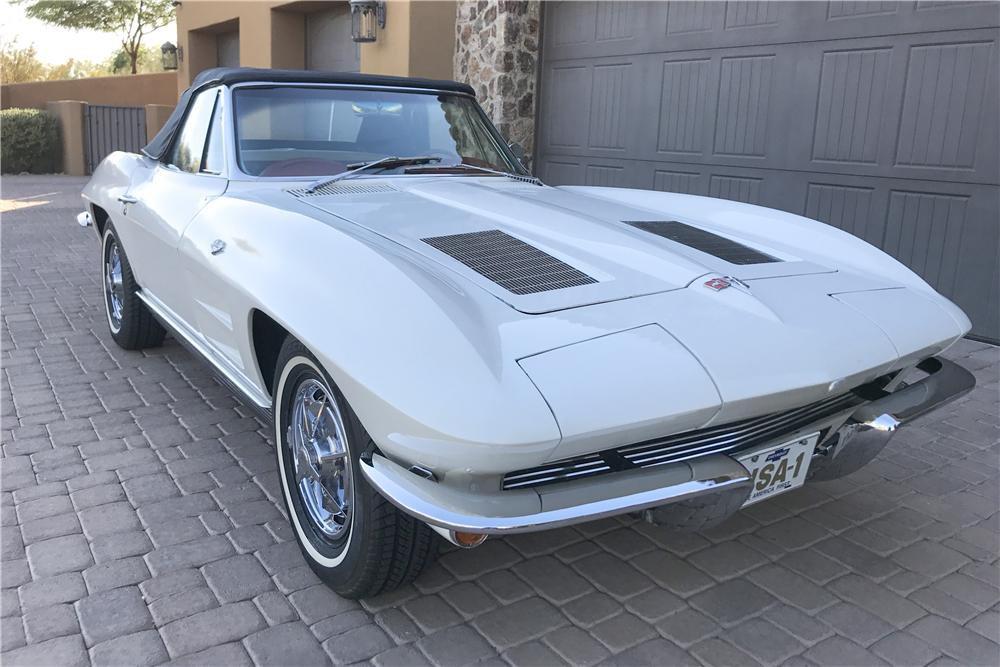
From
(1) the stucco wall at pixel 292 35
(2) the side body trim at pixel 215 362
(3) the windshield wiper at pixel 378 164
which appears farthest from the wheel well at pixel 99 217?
(1) the stucco wall at pixel 292 35

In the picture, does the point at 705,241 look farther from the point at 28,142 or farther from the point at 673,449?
the point at 28,142

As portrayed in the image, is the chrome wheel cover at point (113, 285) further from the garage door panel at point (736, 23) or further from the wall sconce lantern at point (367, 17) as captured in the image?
the wall sconce lantern at point (367, 17)

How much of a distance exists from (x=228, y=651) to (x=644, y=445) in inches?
49.3

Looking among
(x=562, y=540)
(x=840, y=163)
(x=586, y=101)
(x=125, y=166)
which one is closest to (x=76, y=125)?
(x=586, y=101)

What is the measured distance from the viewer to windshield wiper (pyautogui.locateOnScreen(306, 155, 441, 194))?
11.0 ft

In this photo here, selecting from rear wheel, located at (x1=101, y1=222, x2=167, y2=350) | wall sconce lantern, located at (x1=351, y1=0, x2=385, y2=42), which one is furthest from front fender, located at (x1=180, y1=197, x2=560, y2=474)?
wall sconce lantern, located at (x1=351, y1=0, x2=385, y2=42)

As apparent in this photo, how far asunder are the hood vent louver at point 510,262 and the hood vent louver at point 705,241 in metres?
0.61

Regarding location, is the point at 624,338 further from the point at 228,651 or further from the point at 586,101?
the point at 586,101

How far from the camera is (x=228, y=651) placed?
2.25 meters

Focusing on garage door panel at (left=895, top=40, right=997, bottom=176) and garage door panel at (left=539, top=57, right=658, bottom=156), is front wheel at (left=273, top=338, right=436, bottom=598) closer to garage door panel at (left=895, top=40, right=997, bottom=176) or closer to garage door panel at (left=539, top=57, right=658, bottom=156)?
garage door panel at (left=895, top=40, right=997, bottom=176)

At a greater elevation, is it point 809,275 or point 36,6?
point 36,6

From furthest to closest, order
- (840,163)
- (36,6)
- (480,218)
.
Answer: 1. (36,6)
2. (840,163)
3. (480,218)

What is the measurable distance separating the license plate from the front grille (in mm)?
40

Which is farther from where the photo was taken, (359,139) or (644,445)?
(359,139)
